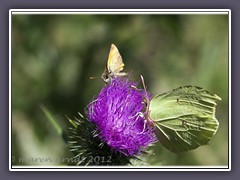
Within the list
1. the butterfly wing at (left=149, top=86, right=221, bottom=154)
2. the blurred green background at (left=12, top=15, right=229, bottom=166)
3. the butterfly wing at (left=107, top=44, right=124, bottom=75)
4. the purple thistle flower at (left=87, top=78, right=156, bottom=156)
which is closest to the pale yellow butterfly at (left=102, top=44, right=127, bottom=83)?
the butterfly wing at (left=107, top=44, right=124, bottom=75)

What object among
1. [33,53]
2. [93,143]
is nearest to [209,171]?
[93,143]

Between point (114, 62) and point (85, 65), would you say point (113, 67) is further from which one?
point (85, 65)

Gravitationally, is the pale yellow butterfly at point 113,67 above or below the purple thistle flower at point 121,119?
above

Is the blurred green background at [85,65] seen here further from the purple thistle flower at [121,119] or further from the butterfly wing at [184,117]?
the purple thistle flower at [121,119]

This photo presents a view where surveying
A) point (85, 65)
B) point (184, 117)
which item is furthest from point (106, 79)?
point (85, 65)

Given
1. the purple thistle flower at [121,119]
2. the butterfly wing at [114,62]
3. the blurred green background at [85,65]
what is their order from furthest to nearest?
the blurred green background at [85,65] < the butterfly wing at [114,62] < the purple thistle flower at [121,119]

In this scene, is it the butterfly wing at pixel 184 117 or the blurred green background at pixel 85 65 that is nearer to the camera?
the butterfly wing at pixel 184 117

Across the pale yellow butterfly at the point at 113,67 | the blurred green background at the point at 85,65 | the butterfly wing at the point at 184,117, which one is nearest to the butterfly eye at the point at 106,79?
the pale yellow butterfly at the point at 113,67
